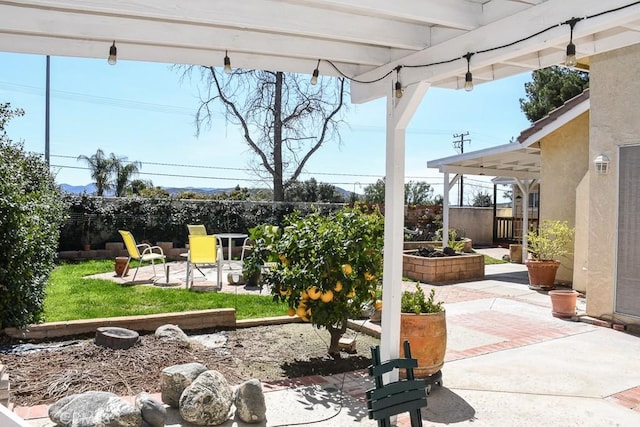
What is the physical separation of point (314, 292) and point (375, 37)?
241cm

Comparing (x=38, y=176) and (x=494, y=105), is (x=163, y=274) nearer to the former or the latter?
(x=38, y=176)

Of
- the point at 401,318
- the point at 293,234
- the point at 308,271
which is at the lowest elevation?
the point at 401,318

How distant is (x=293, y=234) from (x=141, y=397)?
2123 millimetres

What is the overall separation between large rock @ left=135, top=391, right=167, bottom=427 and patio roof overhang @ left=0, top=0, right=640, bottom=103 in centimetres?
256

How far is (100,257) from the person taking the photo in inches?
535

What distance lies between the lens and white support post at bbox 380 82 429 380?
12.7 ft

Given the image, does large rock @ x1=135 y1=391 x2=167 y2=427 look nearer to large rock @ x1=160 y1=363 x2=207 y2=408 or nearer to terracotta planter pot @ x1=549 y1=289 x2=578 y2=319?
large rock @ x1=160 y1=363 x2=207 y2=408

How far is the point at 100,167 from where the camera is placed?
25.8 metres

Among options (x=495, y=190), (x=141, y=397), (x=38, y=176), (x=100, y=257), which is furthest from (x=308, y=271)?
(x=495, y=190)

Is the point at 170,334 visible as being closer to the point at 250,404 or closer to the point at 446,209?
the point at 250,404

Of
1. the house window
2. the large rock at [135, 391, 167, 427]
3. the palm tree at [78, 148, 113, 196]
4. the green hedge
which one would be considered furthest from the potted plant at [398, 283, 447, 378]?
the palm tree at [78, 148, 113, 196]

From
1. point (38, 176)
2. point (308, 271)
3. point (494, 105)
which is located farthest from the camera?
point (494, 105)

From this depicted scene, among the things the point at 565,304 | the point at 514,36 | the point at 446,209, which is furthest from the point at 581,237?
the point at 514,36

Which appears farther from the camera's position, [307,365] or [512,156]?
[512,156]
